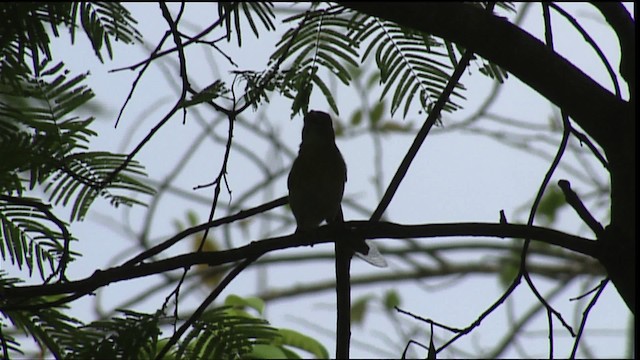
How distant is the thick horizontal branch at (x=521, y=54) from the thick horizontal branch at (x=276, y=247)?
0.30m

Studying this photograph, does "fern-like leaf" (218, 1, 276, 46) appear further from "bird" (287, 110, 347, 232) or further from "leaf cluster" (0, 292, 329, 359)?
"bird" (287, 110, 347, 232)

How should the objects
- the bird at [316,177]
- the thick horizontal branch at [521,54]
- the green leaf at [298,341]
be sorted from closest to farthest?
the thick horizontal branch at [521,54] → the green leaf at [298,341] → the bird at [316,177]

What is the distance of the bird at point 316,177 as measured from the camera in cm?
377

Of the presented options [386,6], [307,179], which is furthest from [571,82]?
[307,179]

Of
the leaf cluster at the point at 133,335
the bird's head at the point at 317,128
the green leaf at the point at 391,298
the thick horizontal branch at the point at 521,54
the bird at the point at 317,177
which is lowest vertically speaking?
the leaf cluster at the point at 133,335

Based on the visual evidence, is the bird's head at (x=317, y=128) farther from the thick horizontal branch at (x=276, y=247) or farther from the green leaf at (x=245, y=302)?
the thick horizontal branch at (x=276, y=247)

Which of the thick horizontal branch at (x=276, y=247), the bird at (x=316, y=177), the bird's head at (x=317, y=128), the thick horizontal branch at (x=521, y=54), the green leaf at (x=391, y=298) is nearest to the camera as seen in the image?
the thick horizontal branch at (x=521, y=54)

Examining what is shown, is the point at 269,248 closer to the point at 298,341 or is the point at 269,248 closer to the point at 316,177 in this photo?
the point at 298,341

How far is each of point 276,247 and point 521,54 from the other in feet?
2.75

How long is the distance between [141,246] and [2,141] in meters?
5.00

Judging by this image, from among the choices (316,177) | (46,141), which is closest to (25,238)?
(46,141)

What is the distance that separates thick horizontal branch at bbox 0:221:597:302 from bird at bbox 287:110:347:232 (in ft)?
5.09

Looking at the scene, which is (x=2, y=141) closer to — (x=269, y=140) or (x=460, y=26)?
(x=460, y=26)

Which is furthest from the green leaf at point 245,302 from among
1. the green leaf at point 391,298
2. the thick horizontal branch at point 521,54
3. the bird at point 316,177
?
the green leaf at point 391,298
